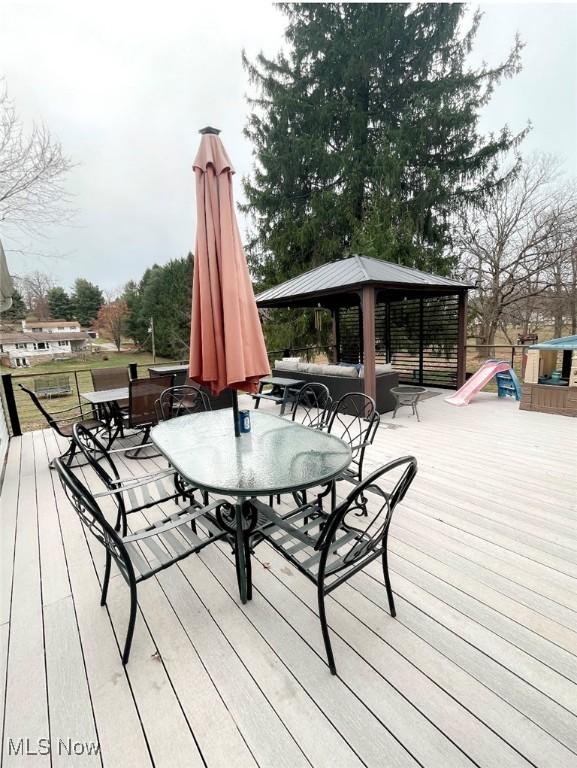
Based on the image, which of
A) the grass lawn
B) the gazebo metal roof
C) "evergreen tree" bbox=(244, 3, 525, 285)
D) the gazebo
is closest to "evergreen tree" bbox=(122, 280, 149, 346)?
the grass lawn

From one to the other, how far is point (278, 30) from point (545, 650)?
15418 mm

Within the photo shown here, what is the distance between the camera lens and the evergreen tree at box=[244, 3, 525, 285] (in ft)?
31.6

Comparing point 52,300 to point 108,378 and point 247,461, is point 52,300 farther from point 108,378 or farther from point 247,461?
point 247,461

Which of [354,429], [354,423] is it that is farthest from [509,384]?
[354,429]

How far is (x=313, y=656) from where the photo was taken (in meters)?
1.51

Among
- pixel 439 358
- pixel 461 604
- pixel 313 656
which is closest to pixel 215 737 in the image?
pixel 313 656

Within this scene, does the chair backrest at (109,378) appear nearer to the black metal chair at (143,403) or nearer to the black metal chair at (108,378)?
the black metal chair at (108,378)

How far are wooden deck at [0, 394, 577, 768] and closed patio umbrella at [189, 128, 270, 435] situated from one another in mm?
1272

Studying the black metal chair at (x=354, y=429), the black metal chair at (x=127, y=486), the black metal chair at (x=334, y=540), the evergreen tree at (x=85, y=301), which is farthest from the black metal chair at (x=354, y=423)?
the evergreen tree at (x=85, y=301)

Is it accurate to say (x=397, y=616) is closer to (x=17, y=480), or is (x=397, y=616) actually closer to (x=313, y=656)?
(x=313, y=656)

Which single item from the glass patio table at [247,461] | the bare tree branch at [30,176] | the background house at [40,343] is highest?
the bare tree branch at [30,176]

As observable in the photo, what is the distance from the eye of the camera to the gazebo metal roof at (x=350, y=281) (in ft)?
18.1

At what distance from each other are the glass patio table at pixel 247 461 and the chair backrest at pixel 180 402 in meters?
1.41

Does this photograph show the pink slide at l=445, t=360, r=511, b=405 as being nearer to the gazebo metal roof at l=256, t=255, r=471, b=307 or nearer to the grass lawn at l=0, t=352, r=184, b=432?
the gazebo metal roof at l=256, t=255, r=471, b=307
